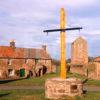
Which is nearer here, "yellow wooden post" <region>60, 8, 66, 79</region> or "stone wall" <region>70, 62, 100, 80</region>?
"yellow wooden post" <region>60, 8, 66, 79</region>

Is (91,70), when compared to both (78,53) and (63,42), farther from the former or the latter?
(63,42)

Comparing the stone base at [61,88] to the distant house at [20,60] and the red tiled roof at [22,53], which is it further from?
the red tiled roof at [22,53]

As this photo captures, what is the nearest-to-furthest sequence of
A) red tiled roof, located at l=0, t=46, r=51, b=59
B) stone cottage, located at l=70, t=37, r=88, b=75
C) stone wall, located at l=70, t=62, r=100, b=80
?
stone wall, located at l=70, t=62, r=100, b=80, red tiled roof, located at l=0, t=46, r=51, b=59, stone cottage, located at l=70, t=37, r=88, b=75

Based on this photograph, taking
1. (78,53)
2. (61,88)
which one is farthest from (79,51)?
(61,88)

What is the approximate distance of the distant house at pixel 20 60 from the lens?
5788 cm

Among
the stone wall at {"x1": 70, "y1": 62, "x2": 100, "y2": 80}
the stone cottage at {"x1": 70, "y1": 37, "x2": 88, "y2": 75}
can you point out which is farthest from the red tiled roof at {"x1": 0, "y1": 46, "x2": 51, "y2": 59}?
the stone wall at {"x1": 70, "y1": 62, "x2": 100, "y2": 80}

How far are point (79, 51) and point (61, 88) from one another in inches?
1605

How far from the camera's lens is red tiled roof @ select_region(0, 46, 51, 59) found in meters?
59.8

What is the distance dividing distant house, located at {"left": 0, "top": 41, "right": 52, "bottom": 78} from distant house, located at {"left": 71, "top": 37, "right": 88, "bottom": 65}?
5962 millimetres

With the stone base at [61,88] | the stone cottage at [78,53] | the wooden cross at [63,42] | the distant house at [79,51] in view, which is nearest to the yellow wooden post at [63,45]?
the wooden cross at [63,42]

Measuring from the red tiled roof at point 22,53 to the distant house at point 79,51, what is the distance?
20.5 ft

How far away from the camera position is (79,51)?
2437 inches

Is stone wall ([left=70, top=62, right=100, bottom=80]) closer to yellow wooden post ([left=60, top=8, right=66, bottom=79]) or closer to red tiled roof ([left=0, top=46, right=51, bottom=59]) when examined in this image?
red tiled roof ([left=0, top=46, right=51, bottom=59])

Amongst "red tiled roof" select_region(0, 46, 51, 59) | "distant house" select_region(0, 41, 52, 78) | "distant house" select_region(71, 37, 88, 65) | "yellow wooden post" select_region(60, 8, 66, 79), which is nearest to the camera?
"yellow wooden post" select_region(60, 8, 66, 79)
